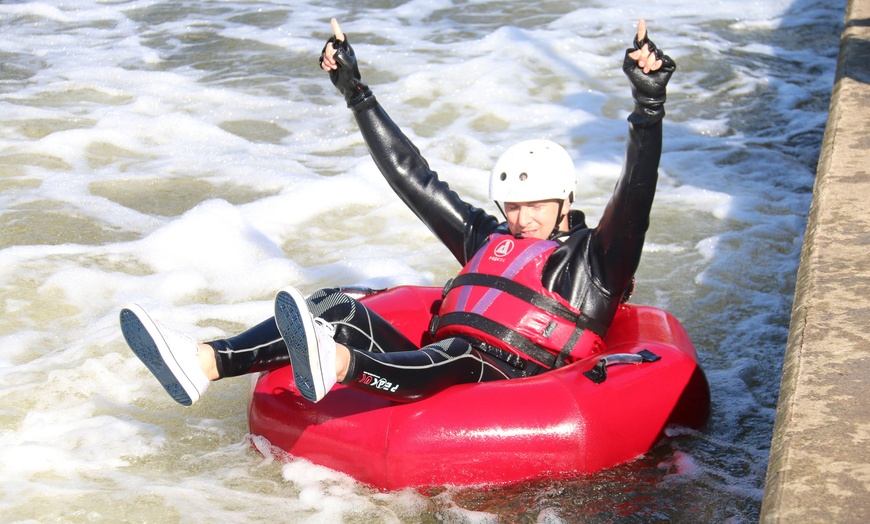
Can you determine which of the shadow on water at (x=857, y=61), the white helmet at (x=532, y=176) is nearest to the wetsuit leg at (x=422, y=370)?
the white helmet at (x=532, y=176)

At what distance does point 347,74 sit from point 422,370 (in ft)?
4.58

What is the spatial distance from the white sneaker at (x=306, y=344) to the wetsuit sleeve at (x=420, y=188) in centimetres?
126

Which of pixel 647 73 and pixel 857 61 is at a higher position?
pixel 647 73

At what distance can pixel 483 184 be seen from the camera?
6609 millimetres

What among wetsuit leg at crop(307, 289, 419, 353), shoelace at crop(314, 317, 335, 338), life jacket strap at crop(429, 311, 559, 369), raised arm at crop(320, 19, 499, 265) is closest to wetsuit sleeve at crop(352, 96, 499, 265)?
raised arm at crop(320, 19, 499, 265)

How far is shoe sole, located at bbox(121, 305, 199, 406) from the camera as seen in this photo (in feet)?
9.96

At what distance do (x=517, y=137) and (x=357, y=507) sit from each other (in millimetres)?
4714

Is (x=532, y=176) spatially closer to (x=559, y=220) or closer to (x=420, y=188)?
(x=559, y=220)

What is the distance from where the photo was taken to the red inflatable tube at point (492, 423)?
3.21 m

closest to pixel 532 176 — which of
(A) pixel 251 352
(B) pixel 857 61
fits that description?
(A) pixel 251 352

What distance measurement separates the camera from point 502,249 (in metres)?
3.77

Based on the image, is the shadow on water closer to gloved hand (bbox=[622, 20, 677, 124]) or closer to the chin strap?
the chin strap

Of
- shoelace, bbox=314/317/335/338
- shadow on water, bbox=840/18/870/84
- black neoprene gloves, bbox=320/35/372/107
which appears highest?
black neoprene gloves, bbox=320/35/372/107

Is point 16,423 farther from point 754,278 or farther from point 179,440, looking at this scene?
point 754,278
